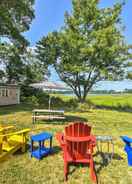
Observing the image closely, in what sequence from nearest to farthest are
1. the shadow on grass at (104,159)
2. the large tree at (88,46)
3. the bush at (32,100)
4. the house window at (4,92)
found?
the shadow on grass at (104,159), the house window at (4,92), the large tree at (88,46), the bush at (32,100)

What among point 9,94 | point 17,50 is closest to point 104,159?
point 9,94

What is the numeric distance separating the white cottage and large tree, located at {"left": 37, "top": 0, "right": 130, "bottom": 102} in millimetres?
4757

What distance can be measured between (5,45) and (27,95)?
6652mm

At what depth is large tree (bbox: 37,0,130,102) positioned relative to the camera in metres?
21.1

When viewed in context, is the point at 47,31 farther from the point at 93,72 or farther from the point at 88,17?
the point at 93,72

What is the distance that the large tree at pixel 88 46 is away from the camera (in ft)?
69.2

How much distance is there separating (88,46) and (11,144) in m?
17.0

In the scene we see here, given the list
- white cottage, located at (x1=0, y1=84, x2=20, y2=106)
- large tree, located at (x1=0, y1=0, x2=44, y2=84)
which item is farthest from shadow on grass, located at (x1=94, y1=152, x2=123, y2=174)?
white cottage, located at (x1=0, y1=84, x2=20, y2=106)

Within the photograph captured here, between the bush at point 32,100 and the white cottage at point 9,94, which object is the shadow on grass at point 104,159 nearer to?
the white cottage at point 9,94

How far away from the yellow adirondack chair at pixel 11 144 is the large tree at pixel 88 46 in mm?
15700

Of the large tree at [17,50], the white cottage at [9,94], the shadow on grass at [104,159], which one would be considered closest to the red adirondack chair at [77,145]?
the shadow on grass at [104,159]

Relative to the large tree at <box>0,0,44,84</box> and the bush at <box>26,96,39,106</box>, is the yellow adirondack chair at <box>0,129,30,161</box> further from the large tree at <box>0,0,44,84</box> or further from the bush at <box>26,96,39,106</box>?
the bush at <box>26,96,39,106</box>

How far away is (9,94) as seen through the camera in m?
22.0

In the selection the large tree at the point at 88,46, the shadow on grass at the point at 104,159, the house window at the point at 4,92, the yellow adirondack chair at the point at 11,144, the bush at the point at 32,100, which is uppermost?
the large tree at the point at 88,46
